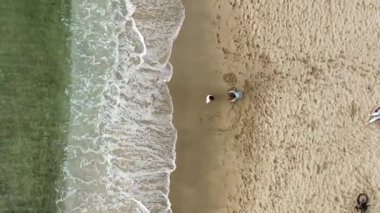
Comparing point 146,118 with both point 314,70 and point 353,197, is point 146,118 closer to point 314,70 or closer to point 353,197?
point 314,70

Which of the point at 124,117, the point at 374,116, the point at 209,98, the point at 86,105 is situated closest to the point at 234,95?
the point at 209,98

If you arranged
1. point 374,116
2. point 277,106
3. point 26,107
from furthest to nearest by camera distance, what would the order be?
point 26,107 < point 277,106 < point 374,116

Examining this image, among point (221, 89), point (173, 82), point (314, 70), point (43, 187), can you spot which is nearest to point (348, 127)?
point (314, 70)

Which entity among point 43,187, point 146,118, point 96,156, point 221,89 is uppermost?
point 221,89

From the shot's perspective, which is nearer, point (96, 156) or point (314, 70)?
point (314, 70)

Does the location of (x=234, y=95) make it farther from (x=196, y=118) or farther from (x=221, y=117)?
(x=196, y=118)
